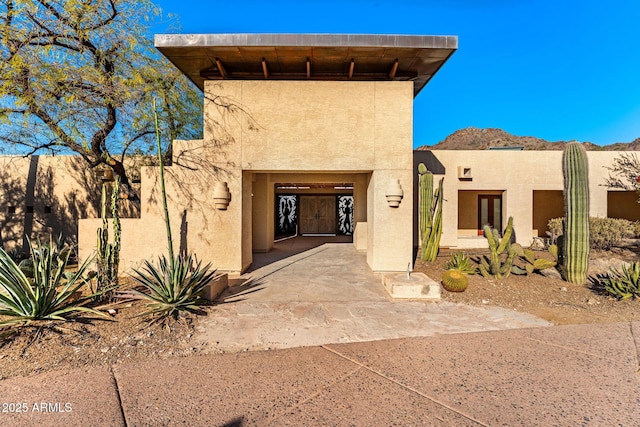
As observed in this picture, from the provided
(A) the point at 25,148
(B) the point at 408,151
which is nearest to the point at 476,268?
(B) the point at 408,151

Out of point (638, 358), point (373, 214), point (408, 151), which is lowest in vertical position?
point (638, 358)

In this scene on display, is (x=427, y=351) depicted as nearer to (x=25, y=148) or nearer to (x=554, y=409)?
(x=554, y=409)

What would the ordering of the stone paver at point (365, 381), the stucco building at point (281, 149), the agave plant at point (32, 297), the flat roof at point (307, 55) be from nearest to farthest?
the stone paver at point (365, 381)
the agave plant at point (32, 297)
the flat roof at point (307, 55)
the stucco building at point (281, 149)

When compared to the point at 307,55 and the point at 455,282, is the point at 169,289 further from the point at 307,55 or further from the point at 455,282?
the point at 307,55

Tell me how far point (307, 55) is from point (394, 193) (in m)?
3.74

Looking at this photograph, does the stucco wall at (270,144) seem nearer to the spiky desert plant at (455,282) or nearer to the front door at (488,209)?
the spiky desert plant at (455,282)

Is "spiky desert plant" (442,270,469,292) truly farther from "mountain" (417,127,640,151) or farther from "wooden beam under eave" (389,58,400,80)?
"mountain" (417,127,640,151)

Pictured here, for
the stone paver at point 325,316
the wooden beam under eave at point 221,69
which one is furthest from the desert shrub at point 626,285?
the wooden beam under eave at point 221,69

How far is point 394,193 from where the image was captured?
662 cm

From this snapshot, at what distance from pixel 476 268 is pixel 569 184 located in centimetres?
260

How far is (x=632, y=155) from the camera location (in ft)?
36.1

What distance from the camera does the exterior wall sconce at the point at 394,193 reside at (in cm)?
662

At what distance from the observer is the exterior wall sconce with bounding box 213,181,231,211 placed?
654cm

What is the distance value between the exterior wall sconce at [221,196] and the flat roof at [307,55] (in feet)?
8.96
